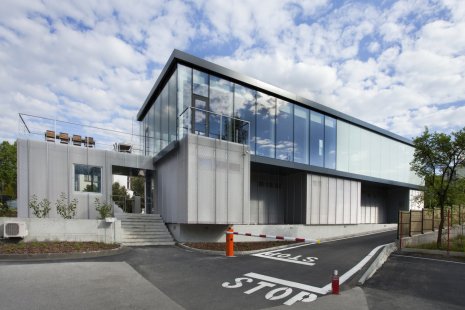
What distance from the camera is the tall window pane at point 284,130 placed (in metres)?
21.5

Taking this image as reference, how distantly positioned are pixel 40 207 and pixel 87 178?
9.11 feet

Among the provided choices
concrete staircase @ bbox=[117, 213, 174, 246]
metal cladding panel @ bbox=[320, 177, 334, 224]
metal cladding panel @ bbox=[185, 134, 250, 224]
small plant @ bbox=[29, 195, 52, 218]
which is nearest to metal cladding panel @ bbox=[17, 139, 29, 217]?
small plant @ bbox=[29, 195, 52, 218]

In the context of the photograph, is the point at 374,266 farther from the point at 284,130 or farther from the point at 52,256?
the point at 284,130

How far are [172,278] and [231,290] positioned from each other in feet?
6.29

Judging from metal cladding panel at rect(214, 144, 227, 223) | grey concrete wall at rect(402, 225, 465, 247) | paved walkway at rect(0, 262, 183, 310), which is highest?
metal cladding panel at rect(214, 144, 227, 223)

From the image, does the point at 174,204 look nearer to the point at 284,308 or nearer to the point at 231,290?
the point at 231,290

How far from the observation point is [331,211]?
23.7 meters

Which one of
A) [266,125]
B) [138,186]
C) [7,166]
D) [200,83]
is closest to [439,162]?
[266,125]

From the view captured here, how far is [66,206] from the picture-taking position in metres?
16.4

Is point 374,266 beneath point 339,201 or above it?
beneath

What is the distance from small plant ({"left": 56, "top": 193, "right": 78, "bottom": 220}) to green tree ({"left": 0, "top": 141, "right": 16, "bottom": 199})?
2094 centimetres

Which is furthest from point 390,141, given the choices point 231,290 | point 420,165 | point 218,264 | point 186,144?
point 231,290

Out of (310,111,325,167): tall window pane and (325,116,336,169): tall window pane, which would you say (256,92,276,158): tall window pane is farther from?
(325,116,336,169): tall window pane

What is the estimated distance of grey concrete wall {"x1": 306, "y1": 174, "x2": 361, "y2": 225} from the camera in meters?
22.4
